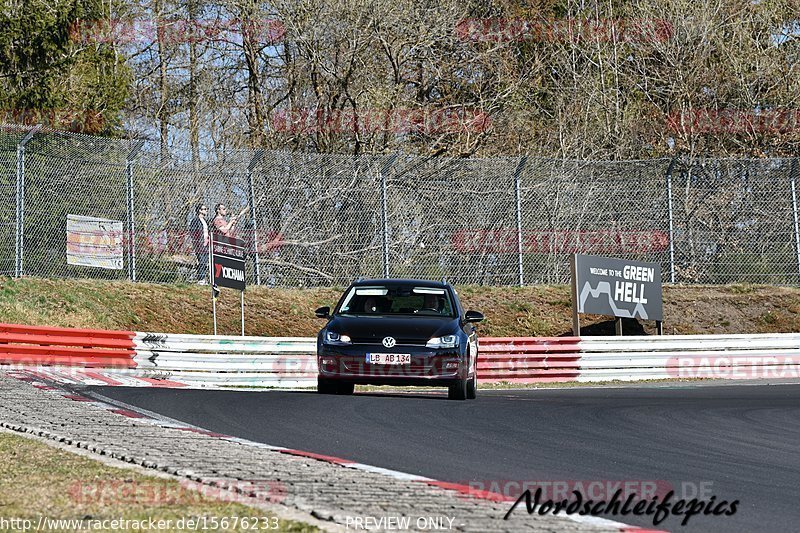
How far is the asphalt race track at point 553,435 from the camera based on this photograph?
7.93 metres

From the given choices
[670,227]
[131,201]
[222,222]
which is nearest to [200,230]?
[222,222]

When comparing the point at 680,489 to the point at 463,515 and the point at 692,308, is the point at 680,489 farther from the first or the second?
the point at 692,308

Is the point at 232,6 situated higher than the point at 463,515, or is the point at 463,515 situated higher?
the point at 232,6

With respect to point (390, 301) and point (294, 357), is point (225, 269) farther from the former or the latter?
point (390, 301)

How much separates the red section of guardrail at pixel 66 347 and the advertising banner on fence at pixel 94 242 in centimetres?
466

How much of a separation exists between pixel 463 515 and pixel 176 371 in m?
12.5

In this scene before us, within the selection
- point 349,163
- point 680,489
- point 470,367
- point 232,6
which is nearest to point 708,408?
point 470,367

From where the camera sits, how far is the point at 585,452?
9516mm

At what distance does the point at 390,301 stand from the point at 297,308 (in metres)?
9.92

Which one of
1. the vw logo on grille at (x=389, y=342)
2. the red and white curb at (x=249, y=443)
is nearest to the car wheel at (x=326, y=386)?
the vw logo on grille at (x=389, y=342)

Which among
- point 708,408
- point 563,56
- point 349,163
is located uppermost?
point 563,56

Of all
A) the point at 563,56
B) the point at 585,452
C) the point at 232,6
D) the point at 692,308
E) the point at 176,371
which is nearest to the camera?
the point at 585,452

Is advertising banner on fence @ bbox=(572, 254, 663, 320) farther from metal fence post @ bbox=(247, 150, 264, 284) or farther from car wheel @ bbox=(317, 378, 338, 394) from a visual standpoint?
car wheel @ bbox=(317, 378, 338, 394)

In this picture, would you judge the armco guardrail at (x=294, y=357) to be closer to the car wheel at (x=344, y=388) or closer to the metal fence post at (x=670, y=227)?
the car wheel at (x=344, y=388)
